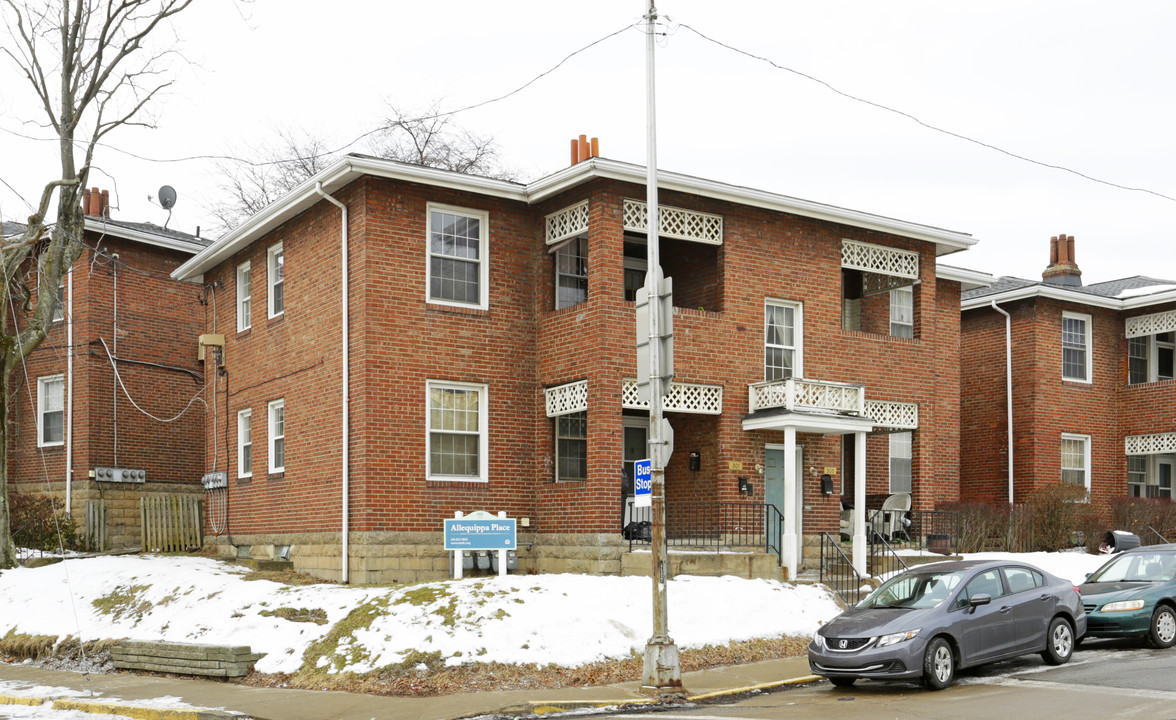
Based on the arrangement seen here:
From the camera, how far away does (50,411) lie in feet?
95.3

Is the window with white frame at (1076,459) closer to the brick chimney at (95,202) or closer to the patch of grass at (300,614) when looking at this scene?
the patch of grass at (300,614)

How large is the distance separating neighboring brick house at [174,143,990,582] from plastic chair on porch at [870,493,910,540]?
0.33m

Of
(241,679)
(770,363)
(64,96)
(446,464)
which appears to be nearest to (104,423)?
(64,96)

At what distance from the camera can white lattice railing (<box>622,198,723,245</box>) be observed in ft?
65.7

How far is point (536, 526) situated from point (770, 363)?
17.9 feet

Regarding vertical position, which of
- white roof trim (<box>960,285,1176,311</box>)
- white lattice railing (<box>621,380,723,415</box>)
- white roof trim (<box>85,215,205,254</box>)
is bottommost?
white lattice railing (<box>621,380,723,415</box>)

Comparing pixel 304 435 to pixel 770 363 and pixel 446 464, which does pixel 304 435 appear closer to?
pixel 446 464

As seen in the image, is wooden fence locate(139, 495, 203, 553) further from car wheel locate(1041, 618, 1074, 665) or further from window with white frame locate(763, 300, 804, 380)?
car wheel locate(1041, 618, 1074, 665)

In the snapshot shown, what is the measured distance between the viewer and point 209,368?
2641 cm

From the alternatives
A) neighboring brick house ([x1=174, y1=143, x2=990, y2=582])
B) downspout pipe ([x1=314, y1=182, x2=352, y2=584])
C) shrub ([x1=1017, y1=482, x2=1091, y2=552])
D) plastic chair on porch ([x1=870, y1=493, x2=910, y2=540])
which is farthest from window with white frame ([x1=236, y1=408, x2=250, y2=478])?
shrub ([x1=1017, y1=482, x2=1091, y2=552])

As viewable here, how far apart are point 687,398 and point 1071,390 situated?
14383 mm

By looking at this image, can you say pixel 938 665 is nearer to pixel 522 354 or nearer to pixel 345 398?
pixel 522 354

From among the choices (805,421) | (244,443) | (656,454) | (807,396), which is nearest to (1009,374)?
(807,396)

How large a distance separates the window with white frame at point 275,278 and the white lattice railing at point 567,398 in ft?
20.8
